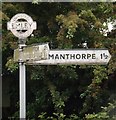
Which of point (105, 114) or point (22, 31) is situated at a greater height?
point (22, 31)

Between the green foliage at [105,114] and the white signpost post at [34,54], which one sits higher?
the white signpost post at [34,54]

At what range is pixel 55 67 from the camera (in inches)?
220

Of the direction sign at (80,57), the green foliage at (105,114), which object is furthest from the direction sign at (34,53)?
the green foliage at (105,114)

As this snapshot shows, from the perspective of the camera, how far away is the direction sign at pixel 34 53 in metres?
2.62

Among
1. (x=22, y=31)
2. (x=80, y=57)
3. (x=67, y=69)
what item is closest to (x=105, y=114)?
(x=67, y=69)

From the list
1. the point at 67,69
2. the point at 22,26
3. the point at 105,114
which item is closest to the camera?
the point at 22,26

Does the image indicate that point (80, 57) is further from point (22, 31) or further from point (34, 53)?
point (22, 31)

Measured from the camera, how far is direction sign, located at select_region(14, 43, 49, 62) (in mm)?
2615

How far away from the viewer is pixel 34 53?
2.66 metres

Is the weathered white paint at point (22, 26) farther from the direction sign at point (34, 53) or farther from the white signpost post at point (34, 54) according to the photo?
the direction sign at point (34, 53)

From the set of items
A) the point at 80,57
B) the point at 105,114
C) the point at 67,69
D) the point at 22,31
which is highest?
the point at 67,69

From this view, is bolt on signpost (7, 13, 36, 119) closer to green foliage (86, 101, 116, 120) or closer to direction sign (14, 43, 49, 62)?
direction sign (14, 43, 49, 62)

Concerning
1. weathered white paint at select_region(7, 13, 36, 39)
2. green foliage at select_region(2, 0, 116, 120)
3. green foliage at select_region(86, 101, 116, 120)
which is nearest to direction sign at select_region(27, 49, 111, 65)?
weathered white paint at select_region(7, 13, 36, 39)

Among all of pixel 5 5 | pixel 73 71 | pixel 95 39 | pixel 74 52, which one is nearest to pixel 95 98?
pixel 73 71
